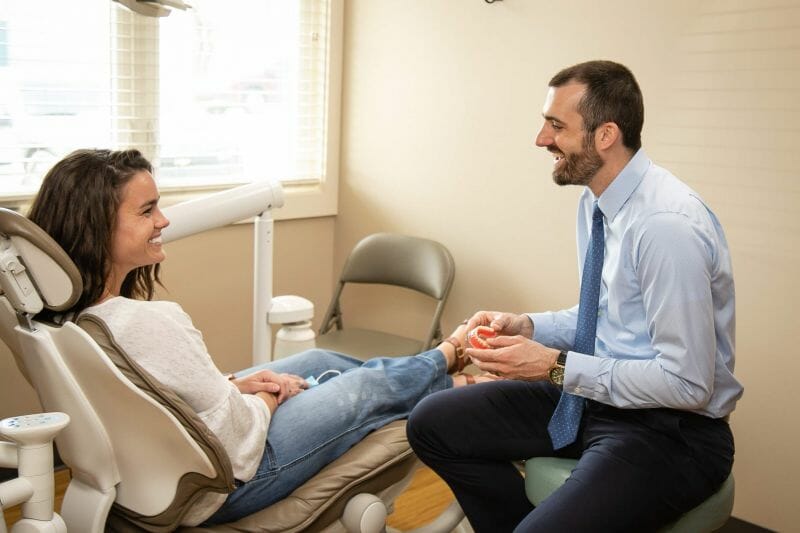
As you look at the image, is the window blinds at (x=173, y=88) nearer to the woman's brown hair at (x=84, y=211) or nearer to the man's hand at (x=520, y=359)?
the woman's brown hair at (x=84, y=211)

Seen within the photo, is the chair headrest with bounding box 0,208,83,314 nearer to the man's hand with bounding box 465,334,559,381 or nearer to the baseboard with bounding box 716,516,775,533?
the man's hand with bounding box 465,334,559,381

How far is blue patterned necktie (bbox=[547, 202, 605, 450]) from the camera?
1.83m

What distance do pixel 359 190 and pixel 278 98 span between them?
481 mm

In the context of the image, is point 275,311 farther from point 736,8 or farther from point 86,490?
point 736,8

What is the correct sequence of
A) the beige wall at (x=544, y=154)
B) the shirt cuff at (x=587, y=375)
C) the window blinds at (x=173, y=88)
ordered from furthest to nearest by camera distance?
1. the window blinds at (x=173, y=88)
2. the beige wall at (x=544, y=154)
3. the shirt cuff at (x=587, y=375)

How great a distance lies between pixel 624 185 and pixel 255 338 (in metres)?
1.13

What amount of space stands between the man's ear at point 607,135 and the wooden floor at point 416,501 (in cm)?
132

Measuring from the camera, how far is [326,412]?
1881 millimetres

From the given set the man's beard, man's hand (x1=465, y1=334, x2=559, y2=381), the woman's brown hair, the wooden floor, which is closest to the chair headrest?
the woman's brown hair

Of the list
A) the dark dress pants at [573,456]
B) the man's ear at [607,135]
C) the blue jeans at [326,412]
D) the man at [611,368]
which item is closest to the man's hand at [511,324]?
the man at [611,368]

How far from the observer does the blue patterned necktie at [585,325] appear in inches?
72.2

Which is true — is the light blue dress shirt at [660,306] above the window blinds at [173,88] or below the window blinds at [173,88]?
below

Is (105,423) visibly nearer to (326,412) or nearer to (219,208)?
(326,412)

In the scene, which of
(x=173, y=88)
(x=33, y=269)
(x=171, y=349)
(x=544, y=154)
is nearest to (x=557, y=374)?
(x=171, y=349)
